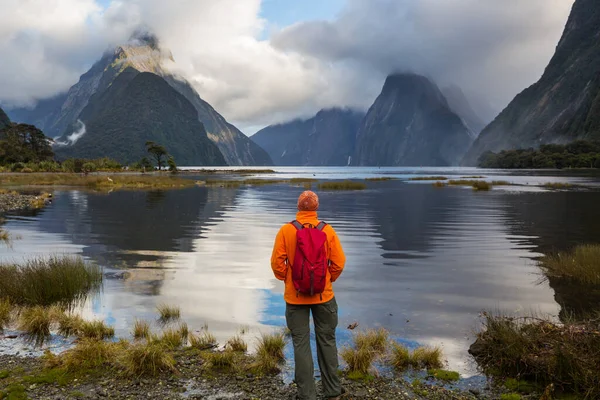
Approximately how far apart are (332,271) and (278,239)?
962 mm

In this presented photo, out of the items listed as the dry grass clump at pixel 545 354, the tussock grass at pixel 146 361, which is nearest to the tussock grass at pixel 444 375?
the dry grass clump at pixel 545 354

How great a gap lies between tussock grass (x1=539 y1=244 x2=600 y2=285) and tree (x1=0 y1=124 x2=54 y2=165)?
123 m

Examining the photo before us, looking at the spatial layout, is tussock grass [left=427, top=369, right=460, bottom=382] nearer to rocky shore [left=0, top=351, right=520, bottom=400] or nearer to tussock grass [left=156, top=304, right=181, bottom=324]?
rocky shore [left=0, top=351, right=520, bottom=400]

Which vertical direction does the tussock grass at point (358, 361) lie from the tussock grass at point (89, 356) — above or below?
below

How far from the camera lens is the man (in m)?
6.28

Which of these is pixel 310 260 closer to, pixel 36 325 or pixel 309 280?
pixel 309 280

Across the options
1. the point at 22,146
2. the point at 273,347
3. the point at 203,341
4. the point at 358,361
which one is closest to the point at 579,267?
the point at 358,361

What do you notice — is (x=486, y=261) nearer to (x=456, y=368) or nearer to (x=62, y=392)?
(x=456, y=368)

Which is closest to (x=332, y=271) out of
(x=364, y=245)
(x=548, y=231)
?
(x=364, y=245)

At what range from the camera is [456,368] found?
27.6ft

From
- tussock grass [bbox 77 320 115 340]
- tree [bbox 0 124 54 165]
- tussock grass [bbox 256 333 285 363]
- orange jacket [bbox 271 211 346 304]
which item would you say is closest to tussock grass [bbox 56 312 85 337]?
tussock grass [bbox 77 320 115 340]

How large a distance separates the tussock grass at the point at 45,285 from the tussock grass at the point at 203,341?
17.0 ft

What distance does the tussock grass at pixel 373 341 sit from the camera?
897cm

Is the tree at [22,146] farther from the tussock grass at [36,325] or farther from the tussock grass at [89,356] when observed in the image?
the tussock grass at [89,356]
